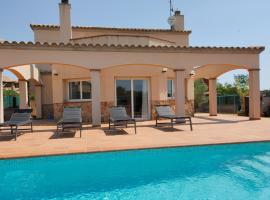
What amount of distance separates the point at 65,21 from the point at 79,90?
474 centimetres

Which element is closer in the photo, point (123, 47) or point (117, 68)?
point (123, 47)

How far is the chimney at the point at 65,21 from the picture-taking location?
1725 centimetres

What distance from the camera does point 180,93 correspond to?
1508cm

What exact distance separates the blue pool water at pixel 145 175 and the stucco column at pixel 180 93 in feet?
20.2

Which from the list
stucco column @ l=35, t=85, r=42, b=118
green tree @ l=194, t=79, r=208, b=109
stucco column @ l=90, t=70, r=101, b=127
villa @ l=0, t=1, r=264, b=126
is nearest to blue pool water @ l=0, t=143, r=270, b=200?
stucco column @ l=90, t=70, r=101, b=127

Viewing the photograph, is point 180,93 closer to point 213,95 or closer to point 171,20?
point 213,95

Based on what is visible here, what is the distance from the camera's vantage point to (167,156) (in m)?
8.19

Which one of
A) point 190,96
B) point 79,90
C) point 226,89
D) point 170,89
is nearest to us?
point 79,90

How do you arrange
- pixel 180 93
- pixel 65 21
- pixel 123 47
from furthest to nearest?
pixel 65 21
pixel 180 93
pixel 123 47

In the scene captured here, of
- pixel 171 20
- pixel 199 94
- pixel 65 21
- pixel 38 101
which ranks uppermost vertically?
pixel 171 20

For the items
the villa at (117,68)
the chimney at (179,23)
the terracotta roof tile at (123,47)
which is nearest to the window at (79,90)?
the villa at (117,68)

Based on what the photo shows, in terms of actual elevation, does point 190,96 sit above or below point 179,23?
below

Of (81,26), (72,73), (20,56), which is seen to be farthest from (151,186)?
(81,26)

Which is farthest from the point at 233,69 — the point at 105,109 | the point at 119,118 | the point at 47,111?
the point at 47,111
